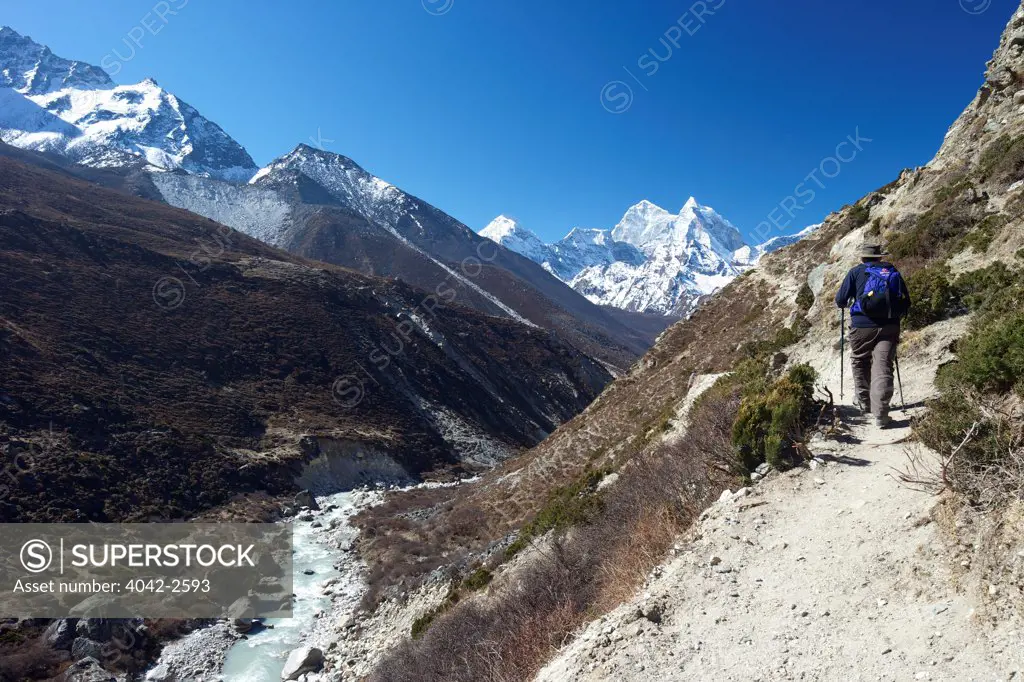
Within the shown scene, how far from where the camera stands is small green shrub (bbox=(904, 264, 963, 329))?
417 inches

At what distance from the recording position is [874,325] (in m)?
7.95

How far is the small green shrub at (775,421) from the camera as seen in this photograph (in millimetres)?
7324

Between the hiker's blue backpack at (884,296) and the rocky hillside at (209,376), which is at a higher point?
the rocky hillside at (209,376)

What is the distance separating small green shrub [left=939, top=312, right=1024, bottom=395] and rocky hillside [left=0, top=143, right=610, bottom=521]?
38.0 metres

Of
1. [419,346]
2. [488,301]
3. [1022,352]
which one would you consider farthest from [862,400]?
[488,301]

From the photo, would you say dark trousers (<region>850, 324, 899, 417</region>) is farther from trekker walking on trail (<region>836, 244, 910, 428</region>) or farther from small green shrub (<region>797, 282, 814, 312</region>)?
small green shrub (<region>797, 282, 814, 312</region>)

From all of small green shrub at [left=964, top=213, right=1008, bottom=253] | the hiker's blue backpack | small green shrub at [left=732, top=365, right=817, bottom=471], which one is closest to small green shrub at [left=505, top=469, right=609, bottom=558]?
small green shrub at [left=732, top=365, right=817, bottom=471]

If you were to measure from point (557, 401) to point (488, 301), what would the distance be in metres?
95.5

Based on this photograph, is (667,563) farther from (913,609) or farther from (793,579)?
(913,609)

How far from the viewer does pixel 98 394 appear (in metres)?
40.9

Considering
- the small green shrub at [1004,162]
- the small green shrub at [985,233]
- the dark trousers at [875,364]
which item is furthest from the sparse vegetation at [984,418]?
the small green shrub at [1004,162]

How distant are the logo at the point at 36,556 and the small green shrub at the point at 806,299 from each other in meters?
33.7

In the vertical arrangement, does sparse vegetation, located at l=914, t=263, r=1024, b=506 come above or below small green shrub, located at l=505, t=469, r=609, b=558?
below

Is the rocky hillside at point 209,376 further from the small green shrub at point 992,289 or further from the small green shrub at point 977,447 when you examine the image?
the small green shrub at point 992,289
